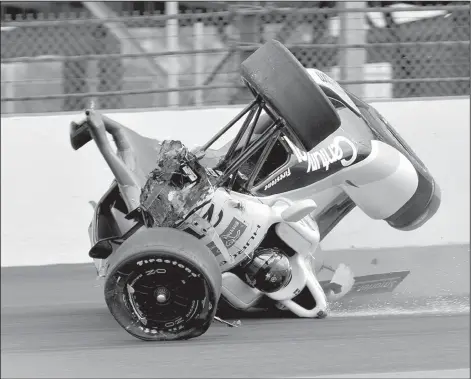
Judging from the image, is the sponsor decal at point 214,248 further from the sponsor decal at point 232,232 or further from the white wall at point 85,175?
the white wall at point 85,175

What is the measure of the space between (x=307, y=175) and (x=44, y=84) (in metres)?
2.85

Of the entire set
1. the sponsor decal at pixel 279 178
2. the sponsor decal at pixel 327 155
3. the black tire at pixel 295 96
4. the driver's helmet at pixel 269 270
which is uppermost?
the black tire at pixel 295 96

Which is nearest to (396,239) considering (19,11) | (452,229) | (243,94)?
(452,229)

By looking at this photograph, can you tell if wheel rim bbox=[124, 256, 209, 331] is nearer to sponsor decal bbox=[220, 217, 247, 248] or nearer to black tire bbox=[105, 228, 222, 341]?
black tire bbox=[105, 228, 222, 341]

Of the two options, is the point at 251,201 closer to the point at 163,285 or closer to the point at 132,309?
the point at 163,285

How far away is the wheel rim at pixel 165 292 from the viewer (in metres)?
4.69

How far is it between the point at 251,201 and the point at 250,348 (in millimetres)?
801

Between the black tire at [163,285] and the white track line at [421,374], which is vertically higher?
the black tire at [163,285]

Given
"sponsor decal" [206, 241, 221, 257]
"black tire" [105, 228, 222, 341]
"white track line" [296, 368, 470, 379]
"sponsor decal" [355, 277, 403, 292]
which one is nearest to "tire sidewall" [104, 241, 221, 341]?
"black tire" [105, 228, 222, 341]

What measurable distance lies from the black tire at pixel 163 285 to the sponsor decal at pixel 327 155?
0.96 m

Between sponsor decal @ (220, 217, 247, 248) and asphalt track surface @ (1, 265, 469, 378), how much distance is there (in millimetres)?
466

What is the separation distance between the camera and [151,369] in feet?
14.2

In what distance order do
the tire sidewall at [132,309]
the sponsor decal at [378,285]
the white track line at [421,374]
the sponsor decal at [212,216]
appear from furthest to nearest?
the sponsor decal at [378,285] → the sponsor decal at [212,216] → the tire sidewall at [132,309] → the white track line at [421,374]

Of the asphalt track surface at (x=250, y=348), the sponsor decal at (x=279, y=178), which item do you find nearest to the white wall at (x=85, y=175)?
the asphalt track surface at (x=250, y=348)
